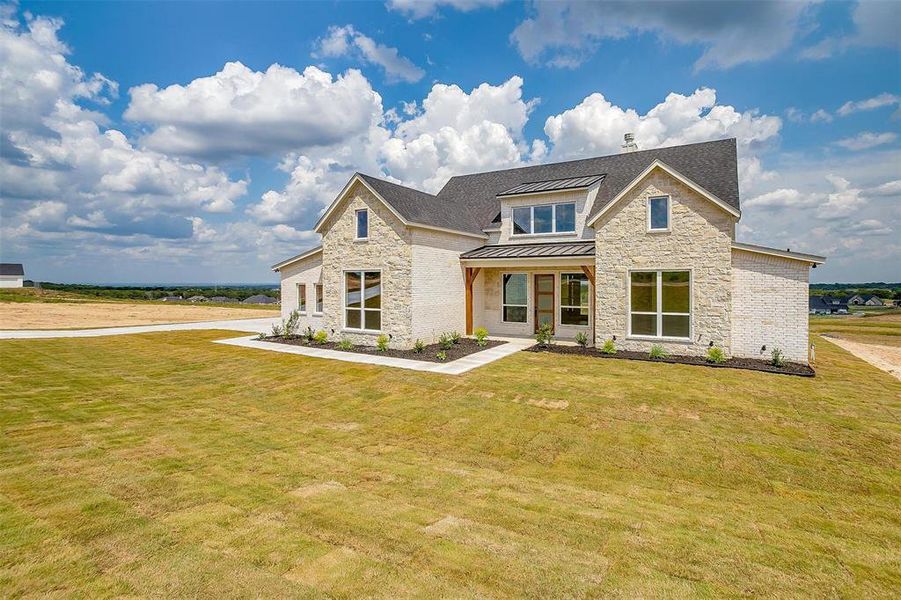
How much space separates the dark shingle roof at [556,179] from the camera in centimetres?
1643

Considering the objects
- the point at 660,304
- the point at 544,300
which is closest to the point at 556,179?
the point at 544,300

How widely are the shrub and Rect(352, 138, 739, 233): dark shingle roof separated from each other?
26.9ft

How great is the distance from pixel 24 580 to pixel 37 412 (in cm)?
734

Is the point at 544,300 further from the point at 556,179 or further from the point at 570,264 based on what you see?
the point at 556,179

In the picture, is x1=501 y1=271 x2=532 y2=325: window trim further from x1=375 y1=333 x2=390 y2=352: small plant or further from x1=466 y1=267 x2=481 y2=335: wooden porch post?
x1=375 y1=333 x2=390 y2=352: small plant

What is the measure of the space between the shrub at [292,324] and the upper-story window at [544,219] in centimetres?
1159

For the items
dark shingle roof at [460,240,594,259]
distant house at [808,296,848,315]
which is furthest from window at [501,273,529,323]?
distant house at [808,296,848,315]

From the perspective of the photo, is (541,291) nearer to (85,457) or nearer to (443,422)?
(443,422)

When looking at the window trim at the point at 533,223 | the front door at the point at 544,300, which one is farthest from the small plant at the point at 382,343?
the window trim at the point at 533,223

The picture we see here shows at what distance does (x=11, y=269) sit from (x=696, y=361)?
379ft

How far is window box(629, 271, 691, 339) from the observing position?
14430 mm

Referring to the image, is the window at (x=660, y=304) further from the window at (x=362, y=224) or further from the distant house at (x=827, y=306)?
the distant house at (x=827, y=306)

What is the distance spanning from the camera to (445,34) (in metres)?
19.4

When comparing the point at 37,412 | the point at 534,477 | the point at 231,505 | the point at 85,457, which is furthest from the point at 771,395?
the point at 37,412
